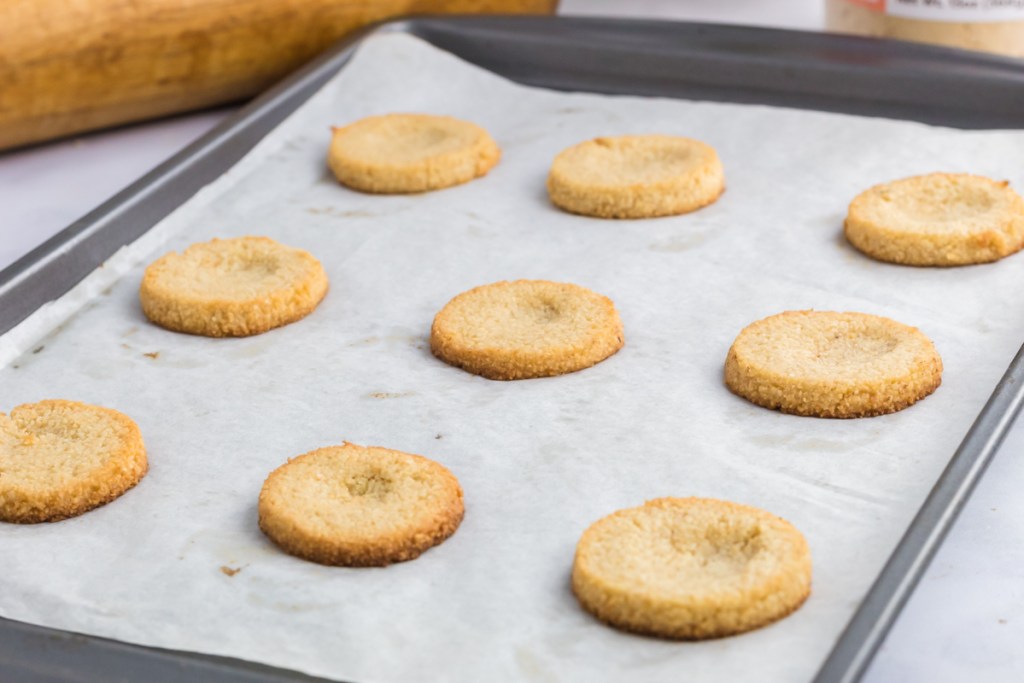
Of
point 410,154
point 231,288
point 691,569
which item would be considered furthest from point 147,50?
point 691,569

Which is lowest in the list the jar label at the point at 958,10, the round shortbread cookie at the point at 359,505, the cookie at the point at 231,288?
the cookie at the point at 231,288

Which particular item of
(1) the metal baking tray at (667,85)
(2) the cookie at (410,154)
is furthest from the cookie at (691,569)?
(2) the cookie at (410,154)

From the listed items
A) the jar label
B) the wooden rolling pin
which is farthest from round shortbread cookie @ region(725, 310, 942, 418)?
the wooden rolling pin

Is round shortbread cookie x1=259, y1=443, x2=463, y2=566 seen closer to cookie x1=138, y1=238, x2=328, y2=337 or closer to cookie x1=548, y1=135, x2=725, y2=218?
cookie x1=138, y1=238, x2=328, y2=337

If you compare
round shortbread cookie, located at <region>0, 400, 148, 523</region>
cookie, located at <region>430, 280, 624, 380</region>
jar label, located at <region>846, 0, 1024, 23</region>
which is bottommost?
round shortbread cookie, located at <region>0, 400, 148, 523</region>

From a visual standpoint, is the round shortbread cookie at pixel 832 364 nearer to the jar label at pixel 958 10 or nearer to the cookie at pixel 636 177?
the cookie at pixel 636 177

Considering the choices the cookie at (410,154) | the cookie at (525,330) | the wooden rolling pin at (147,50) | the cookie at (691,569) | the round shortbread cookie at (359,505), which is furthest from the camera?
the wooden rolling pin at (147,50)

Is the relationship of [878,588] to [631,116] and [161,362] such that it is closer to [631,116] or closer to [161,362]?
[161,362]
